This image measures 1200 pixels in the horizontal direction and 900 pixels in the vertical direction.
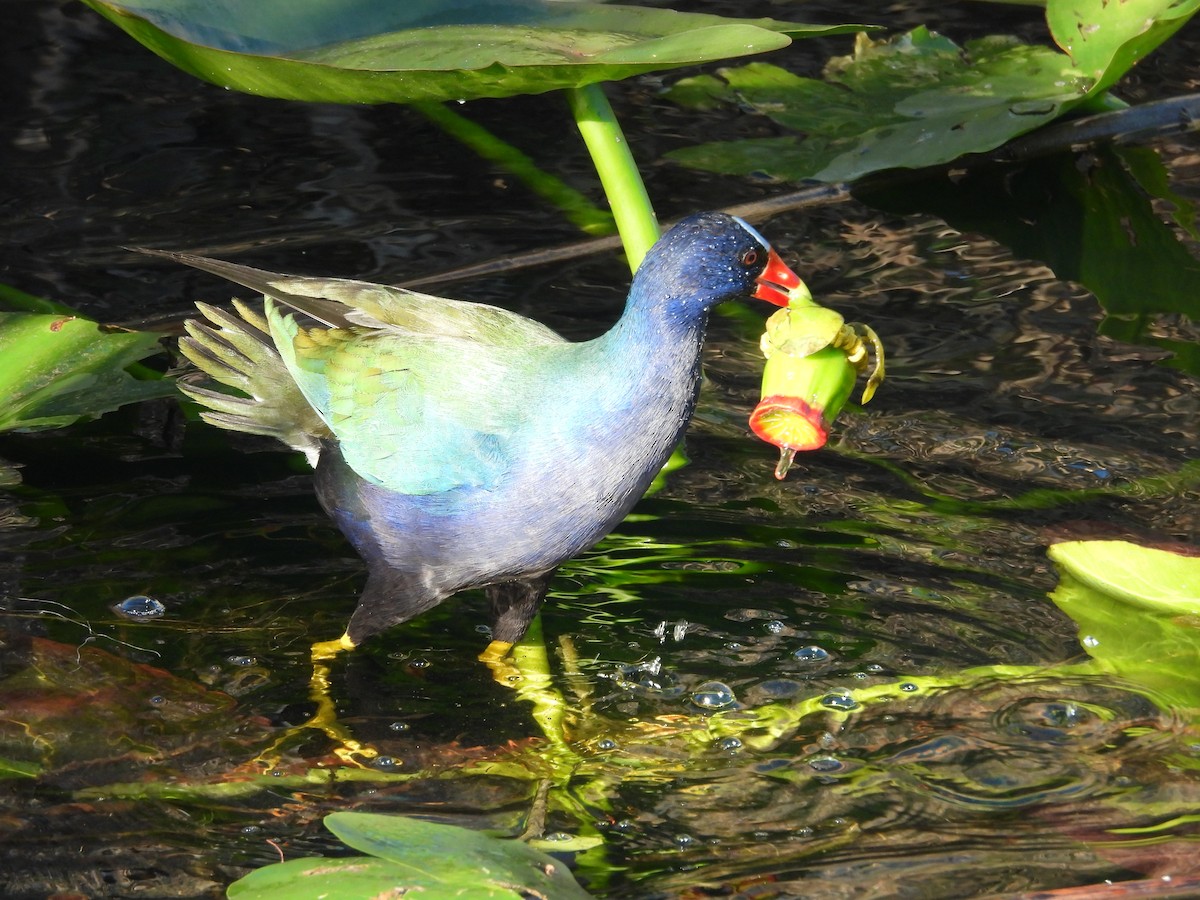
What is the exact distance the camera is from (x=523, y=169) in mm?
3717

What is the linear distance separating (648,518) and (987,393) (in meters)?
0.75

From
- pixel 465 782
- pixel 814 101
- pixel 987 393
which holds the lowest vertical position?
pixel 465 782

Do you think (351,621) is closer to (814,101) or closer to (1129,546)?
(1129,546)

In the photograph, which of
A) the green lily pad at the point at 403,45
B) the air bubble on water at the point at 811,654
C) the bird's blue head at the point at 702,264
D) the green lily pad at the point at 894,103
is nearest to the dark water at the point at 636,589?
the air bubble on water at the point at 811,654

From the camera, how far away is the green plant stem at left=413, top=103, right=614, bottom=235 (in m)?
3.53

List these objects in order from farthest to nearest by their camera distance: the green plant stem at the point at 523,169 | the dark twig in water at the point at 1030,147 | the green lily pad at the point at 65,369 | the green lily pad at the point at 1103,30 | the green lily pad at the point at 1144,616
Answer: the green plant stem at the point at 523,169, the dark twig in water at the point at 1030,147, the green lily pad at the point at 1103,30, the green lily pad at the point at 65,369, the green lily pad at the point at 1144,616

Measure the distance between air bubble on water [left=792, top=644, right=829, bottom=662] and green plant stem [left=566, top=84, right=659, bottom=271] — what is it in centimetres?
70

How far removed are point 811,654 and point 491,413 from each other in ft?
2.07

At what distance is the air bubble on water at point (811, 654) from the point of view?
7.57 ft

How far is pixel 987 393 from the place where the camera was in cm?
296

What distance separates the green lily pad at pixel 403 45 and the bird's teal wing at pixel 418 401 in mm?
356

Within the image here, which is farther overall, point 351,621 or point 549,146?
point 549,146

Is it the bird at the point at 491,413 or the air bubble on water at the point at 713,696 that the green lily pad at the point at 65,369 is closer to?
the bird at the point at 491,413

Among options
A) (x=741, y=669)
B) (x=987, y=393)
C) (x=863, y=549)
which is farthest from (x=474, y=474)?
(x=987, y=393)
